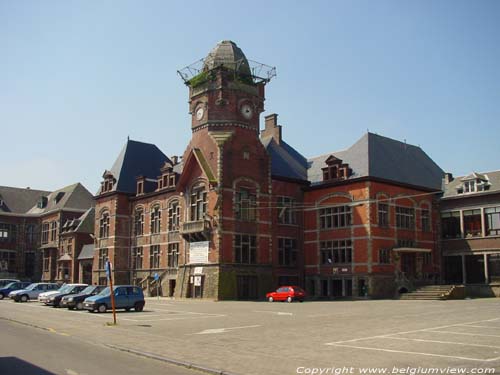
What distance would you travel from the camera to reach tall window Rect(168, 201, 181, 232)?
59000 millimetres

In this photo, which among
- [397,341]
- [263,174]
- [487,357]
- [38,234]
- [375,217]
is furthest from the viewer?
[38,234]

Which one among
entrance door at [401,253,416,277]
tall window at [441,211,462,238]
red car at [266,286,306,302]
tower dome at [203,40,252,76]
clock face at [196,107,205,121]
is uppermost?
tower dome at [203,40,252,76]

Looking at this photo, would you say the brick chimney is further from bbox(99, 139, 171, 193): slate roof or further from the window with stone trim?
the window with stone trim

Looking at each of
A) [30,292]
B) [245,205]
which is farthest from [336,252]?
[30,292]

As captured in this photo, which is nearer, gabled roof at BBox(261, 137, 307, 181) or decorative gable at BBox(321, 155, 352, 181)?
decorative gable at BBox(321, 155, 352, 181)

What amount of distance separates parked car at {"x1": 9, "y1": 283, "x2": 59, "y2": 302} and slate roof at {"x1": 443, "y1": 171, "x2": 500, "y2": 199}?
39.2m

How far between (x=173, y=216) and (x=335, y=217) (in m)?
17.7

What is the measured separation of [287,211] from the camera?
183 feet

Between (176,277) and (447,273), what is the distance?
2752 centimetres

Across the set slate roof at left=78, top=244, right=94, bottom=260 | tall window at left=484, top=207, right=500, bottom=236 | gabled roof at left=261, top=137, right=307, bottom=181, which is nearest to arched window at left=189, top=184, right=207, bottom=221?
gabled roof at left=261, top=137, right=307, bottom=181

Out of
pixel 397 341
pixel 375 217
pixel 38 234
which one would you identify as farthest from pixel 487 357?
pixel 38 234

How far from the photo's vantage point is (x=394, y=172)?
2132 inches

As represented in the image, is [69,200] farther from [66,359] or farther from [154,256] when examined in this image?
[66,359]

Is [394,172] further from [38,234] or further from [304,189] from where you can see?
[38,234]
